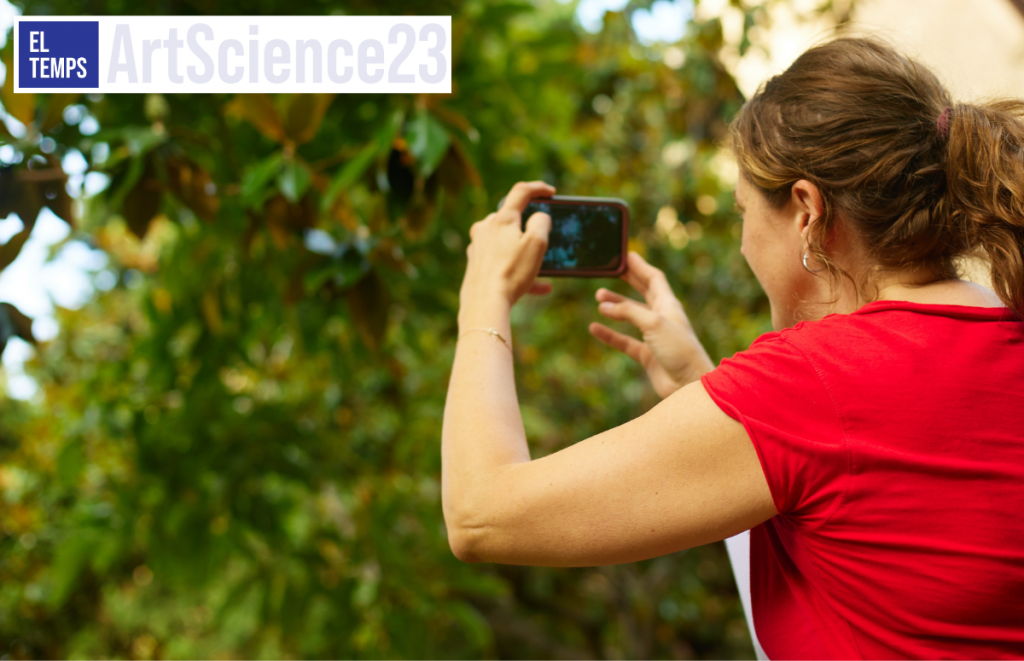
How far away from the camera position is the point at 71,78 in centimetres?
138

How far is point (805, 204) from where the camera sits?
78 cm

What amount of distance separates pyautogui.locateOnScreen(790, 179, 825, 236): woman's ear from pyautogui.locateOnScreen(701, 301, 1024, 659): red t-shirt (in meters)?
0.15

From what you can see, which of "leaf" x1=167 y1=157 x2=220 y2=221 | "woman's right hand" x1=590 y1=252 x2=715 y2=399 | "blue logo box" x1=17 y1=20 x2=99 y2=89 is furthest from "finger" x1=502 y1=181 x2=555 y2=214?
"blue logo box" x1=17 y1=20 x2=99 y2=89

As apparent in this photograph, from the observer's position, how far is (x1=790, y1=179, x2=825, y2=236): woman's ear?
77cm

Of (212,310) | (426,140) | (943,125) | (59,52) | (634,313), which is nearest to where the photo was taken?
(943,125)

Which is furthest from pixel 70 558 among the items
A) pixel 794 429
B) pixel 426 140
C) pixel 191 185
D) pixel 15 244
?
pixel 794 429

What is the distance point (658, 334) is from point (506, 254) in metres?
0.35

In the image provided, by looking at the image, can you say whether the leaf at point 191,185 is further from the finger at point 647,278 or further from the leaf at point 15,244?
the finger at point 647,278

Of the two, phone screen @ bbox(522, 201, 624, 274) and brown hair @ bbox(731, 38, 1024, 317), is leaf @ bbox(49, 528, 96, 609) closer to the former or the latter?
phone screen @ bbox(522, 201, 624, 274)

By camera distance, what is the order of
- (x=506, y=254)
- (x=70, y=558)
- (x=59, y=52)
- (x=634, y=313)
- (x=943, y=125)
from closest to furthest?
1. (x=943, y=125)
2. (x=506, y=254)
3. (x=634, y=313)
4. (x=59, y=52)
5. (x=70, y=558)

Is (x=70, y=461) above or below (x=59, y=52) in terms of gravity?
below

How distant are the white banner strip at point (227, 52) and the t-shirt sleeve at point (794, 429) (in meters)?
0.90

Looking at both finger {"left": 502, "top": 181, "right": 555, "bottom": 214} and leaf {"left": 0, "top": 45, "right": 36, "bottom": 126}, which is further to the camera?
leaf {"left": 0, "top": 45, "right": 36, "bottom": 126}

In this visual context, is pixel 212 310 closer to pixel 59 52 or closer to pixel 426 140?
pixel 59 52
